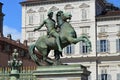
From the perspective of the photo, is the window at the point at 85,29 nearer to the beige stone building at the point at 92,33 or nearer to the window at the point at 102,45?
the beige stone building at the point at 92,33

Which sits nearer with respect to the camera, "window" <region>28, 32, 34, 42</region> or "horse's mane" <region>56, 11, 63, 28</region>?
"horse's mane" <region>56, 11, 63, 28</region>

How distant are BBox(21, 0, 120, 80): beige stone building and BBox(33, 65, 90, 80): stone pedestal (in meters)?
40.1

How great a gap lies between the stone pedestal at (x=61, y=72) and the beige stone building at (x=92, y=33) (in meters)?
40.1

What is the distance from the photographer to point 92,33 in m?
57.8

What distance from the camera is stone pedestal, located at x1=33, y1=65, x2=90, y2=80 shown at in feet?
49.6

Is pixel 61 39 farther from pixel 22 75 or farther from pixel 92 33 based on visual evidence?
pixel 92 33

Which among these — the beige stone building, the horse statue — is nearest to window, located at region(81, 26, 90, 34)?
the beige stone building

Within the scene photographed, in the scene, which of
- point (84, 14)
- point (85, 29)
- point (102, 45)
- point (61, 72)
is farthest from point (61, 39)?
point (84, 14)

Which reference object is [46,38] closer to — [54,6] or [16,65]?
[16,65]

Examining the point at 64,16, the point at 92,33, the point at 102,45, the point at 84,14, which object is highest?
the point at 84,14

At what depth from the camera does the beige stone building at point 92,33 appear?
56.6 meters

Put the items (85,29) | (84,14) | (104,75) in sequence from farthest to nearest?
(84,14) < (85,29) < (104,75)

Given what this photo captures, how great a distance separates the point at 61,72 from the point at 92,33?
42701 millimetres

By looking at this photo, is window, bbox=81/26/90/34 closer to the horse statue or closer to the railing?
the railing
